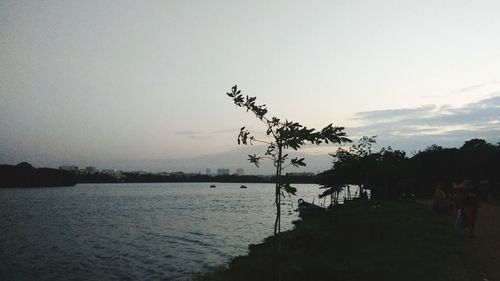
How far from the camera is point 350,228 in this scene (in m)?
30.4

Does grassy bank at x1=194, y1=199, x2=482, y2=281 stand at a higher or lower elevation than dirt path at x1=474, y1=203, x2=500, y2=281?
lower

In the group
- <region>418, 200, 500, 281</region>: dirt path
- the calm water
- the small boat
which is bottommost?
the calm water

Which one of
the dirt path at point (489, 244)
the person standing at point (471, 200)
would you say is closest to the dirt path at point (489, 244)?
the dirt path at point (489, 244)

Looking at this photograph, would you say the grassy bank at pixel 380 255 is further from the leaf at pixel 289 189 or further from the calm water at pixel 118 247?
the calm water at pixel 118 247

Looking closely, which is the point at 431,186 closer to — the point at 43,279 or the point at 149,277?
the point at 149,277

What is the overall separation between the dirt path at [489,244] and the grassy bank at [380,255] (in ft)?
1.23

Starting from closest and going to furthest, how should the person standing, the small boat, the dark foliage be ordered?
the person standing, the dark foliage, the small boat

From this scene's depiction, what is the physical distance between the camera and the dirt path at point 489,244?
1386 cm

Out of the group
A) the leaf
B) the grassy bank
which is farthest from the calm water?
the leaf

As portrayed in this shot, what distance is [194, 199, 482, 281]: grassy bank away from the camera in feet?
49.5

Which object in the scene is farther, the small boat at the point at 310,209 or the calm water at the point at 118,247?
the small boat at the point at 310,209

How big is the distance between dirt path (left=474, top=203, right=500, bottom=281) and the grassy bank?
0.38 meters

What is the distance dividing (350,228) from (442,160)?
49.9 m

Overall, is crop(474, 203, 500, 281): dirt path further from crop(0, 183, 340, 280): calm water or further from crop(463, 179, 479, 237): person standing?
crop(0, 183, 340, 280): calm water
